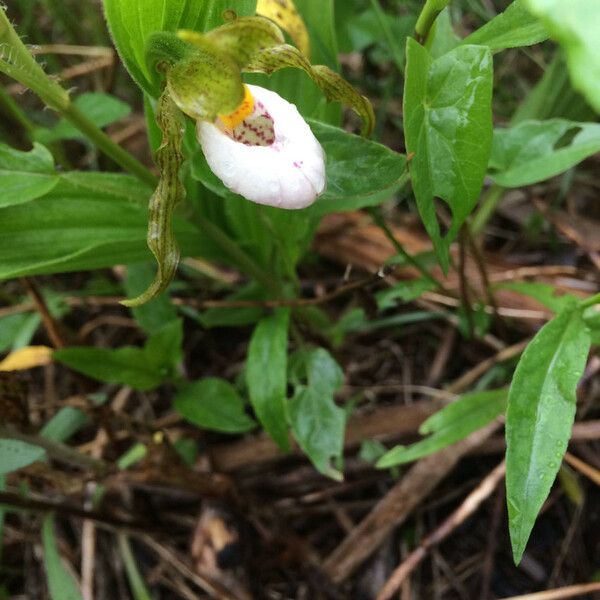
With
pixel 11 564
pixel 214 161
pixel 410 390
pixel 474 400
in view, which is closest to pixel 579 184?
pixel 410 390

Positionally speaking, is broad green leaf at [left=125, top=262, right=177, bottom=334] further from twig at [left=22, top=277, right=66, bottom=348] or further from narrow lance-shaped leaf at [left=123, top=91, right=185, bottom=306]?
narrow lance-shaped leaf at [left=123, top=91, right=185, bottom=306]

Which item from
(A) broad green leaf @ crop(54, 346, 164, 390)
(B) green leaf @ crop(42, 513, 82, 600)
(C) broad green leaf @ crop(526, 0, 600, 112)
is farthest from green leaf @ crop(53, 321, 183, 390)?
(C) broad green leaf @ crop(526, 0, 600, 112)

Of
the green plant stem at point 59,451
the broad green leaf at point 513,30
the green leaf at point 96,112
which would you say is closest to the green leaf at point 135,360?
the green plant stem at point 59,451

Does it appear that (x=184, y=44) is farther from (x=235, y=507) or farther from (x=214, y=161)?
(x=235, y=507)

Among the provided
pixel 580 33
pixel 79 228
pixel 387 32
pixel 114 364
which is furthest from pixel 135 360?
pixel 580 33

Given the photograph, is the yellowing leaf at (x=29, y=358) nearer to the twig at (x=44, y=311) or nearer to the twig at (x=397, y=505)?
the twig at (x=44, y=311)

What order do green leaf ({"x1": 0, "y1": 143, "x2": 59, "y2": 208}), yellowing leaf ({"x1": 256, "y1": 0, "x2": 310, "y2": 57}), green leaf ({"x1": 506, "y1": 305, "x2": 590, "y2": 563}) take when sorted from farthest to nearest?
yellowing leaf ({"x1": 256, "y1": 0, "x2": 310, "y2": 57}) < green leaf ({"x1": 0, "y1": 143, "x2": 59, "y2": 208}) < green leaf ({"x1": 506, "y1": 305, "x2": 590, "y2": 563})
